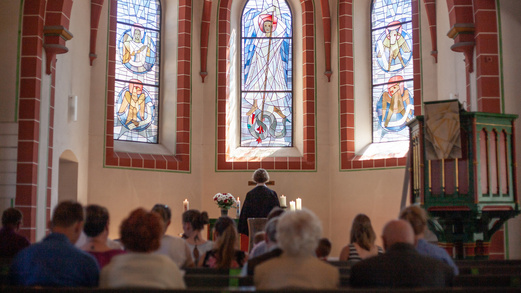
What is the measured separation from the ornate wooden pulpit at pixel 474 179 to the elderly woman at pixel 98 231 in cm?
445

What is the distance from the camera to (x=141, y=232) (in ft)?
11.7

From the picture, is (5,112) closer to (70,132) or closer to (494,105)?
(70,132)

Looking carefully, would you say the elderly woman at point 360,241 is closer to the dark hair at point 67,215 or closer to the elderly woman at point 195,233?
the elderly woman at point 195,233

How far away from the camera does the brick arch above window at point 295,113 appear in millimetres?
13344

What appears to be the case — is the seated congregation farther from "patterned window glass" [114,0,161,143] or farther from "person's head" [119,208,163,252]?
"patterned window glass" [114,0,161,143]

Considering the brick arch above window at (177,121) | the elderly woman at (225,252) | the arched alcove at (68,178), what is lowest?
the elderly woman at (225,252)

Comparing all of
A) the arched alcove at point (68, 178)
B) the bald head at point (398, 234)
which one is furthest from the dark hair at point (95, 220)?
the arched alcove at point (68, 178)

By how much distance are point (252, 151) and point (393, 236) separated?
1000cm

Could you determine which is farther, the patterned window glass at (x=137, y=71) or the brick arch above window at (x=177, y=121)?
the patterned window glass at (x=137, y=71)

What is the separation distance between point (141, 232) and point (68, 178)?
8345mm

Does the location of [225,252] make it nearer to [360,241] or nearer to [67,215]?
[360,241]

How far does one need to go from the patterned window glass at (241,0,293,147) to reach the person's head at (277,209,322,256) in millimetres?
10131

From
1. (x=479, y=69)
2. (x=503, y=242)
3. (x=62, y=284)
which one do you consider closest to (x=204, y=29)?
(x=479, y=69)

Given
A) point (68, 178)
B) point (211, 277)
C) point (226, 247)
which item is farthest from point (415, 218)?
point (68, 178)
